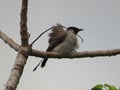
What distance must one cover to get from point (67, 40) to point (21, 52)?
408 centimetres

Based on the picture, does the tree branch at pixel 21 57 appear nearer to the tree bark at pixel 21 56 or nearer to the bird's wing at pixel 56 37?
the tree bark at pixel 21 56

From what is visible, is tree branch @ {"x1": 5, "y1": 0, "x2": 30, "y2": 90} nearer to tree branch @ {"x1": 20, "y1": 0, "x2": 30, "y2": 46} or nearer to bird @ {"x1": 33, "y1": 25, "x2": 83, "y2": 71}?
tree branch @ {"x1": 20, "y1": 0, "x2": 30, "y2": 46}

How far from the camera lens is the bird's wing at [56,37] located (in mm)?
6409

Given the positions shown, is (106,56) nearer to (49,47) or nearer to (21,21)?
(21,21)

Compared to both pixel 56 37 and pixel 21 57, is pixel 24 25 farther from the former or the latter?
pixel 56 37

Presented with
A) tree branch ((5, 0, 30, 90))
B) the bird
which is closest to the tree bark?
tree branch ((5, 0, 30, 90))

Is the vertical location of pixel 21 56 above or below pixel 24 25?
below

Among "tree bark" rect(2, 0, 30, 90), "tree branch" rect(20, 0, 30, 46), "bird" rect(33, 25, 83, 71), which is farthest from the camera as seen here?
"bird" rect(33, 25, 83, 71)

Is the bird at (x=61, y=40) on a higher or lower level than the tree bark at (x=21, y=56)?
lower

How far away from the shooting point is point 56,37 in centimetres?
667

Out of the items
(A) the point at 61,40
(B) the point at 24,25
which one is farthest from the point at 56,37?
(B) the point at 24,25

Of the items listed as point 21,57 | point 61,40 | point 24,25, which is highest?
point 24,25

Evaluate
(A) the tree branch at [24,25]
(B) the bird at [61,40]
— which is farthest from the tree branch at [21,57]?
(B) the bird at [61,40]

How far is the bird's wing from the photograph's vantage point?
6.41 meters
